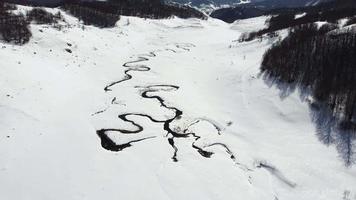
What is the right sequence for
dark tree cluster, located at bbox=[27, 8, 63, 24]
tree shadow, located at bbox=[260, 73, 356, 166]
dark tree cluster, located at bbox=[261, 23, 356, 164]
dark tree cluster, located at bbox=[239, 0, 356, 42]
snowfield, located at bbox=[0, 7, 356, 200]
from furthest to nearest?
dark tree cluster, located at bbox=[239, 0, 356, 42] < dark tree cluster, located at bbox=[27, 8, 63, 24] < dark tree cluster, located at bbox=[261, 23, 356, 164] < tree shadow, located at bbox=[260, 73, 356, 166] < snowfield, located at bbox=[0, 7, 356, 200]

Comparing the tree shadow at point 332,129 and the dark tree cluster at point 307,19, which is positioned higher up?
the dark tree cluster at point 307,19

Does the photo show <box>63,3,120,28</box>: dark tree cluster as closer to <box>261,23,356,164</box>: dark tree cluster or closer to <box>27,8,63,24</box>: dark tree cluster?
<box>27,8,63,24</box>: dark tree cluster

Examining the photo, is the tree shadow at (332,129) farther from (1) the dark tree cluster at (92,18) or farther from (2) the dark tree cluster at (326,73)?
(1) the dark tree cluster at (92,18)

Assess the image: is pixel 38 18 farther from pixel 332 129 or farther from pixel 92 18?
pixel 332 129

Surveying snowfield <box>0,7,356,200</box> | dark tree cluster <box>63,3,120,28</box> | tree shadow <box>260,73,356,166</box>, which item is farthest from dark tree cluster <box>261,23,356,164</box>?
dark tree cluster <box>63,3,120,28</box>

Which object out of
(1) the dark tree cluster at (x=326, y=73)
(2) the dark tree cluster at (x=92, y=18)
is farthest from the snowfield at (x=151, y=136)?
(2) the dark tree cluster at (x=92, y=18)

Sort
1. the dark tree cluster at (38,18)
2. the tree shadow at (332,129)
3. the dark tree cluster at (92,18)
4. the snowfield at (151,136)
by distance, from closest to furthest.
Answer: the snowfield at (151,136) < the tree shadow at (332,129) < the dark tree cluster at (38,18) < the dark tree cluster at (92,18)
